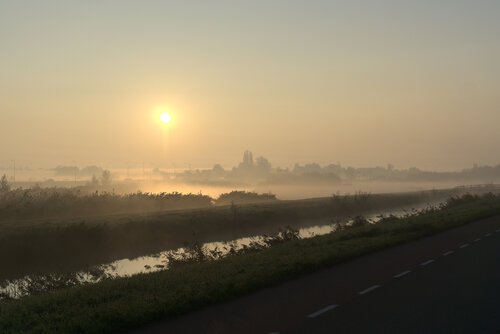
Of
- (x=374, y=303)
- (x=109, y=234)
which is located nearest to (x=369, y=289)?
(x=374, y=303)

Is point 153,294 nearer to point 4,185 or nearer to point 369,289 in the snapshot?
point 369,289

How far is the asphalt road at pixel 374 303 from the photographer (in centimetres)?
923

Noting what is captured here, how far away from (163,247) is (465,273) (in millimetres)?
21941

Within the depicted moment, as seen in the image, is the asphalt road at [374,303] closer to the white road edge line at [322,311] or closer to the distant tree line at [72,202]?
the white road edge line at [322,311]

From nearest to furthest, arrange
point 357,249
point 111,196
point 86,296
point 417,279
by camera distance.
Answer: point 86,296 < point 417,279 < point 357,249 < point 111,196

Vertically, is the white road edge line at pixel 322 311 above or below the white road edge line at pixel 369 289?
above

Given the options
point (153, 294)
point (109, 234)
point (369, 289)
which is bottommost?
point (369, 289)

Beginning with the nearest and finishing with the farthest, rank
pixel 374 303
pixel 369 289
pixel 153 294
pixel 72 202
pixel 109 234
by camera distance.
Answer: pixel 374 303, pixel 153 294, pixel 369 289, pixel 109 234, pixel 72 202

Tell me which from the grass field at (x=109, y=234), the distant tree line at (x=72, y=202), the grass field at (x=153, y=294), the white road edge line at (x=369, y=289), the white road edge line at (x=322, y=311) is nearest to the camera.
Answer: the grass field at (x=153, y=294)

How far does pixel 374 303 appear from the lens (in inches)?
436

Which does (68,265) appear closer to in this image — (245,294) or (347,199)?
(245,294)

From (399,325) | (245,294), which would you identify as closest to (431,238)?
(245,294)

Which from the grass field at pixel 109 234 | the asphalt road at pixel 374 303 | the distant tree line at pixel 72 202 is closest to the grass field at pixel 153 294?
the asphalt road at pixel 374 303

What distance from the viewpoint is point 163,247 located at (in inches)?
1321
